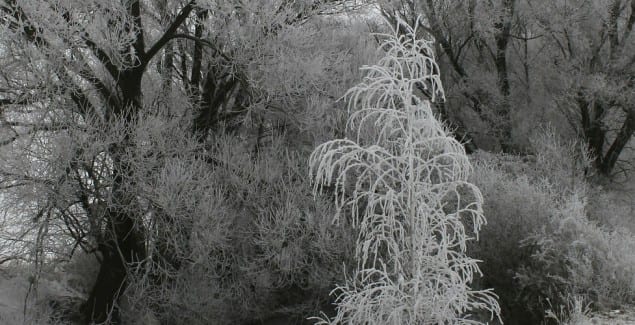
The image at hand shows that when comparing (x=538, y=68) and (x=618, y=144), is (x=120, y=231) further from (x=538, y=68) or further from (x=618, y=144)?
(x=618, y=144)

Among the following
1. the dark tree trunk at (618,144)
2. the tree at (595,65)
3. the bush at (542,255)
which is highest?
the tree at (595,65)

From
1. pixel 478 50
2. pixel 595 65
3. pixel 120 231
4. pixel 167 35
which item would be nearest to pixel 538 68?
pixel 595 65

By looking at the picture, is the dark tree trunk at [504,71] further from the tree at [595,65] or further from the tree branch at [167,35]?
the tree branch at [167,35]

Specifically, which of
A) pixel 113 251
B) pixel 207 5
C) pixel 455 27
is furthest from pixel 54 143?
pixel 455 27

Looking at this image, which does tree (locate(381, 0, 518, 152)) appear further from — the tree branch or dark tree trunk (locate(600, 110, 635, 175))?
the tree branch

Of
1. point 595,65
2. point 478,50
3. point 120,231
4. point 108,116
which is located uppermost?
point 478,50

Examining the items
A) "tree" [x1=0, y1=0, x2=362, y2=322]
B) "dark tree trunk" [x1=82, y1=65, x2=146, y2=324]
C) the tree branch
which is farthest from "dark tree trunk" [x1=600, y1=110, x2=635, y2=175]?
"dark tree trunk" [x1=82, y1=65, x2=146, y2=324]

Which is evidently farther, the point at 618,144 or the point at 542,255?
the point at 618,144

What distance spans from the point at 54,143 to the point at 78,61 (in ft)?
3.65

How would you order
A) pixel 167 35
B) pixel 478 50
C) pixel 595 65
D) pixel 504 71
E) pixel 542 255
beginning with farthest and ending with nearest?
pixel 478 50
pixel 504 71
pixel 595 65
pixel 167 35
pixel 542 255

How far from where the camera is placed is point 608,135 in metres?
17.7

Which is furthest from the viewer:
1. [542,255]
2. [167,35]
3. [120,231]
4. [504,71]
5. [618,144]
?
[504,71]

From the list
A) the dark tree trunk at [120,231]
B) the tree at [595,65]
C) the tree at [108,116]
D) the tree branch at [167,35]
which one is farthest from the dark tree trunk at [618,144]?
the dark tree trunk at [120,231]

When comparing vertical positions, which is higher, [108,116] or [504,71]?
[504,71]
